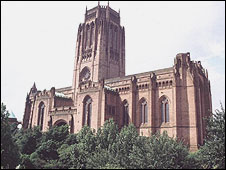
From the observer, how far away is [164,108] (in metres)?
39.2

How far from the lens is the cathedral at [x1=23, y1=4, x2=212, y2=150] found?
36.4 m

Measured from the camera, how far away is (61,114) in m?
46.1

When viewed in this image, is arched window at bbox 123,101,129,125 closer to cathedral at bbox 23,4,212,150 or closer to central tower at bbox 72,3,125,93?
cathedral at bbox 23,4,212,150

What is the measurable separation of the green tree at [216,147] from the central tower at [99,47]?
34.1 metres

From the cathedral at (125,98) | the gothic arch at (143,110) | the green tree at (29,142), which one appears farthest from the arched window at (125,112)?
the green tree at (29,142)

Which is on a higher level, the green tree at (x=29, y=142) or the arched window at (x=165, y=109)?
the arched window at (x=165, y=109)

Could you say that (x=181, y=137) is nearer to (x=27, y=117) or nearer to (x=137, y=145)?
(x=137, y=145)

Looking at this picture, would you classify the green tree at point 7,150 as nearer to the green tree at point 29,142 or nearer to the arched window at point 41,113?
the green tree at point 29,142

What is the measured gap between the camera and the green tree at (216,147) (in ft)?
71.0

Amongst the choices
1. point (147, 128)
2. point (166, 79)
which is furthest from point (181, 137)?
point (166, 79)

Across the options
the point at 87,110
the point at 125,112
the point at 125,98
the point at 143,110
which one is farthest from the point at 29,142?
the point at 143,110

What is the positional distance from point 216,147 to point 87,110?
25.5 meters

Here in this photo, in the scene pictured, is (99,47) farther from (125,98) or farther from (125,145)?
(125,145)

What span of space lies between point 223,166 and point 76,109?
29426 millimetres
